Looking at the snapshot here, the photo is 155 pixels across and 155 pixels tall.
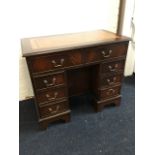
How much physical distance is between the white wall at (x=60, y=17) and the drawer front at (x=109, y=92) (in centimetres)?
75

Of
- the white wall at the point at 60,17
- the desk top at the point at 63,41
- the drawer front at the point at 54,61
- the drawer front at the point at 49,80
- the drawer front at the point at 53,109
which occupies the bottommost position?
the drawer front at the point at 53,109

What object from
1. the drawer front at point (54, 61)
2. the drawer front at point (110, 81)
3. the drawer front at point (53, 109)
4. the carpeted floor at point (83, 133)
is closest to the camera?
the drawer front at point (54, 61)

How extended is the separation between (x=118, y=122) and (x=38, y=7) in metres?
1.41

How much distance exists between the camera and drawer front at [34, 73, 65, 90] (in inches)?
54.7

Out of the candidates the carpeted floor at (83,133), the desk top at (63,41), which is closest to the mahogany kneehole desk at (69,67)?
the desk top at (63,41)

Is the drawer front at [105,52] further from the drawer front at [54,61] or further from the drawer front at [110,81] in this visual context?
the drawer front at [110,81]

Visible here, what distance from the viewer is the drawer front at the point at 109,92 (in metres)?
1.77

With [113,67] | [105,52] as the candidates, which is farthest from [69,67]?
[113,67]

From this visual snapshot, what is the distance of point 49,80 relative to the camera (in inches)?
56.2

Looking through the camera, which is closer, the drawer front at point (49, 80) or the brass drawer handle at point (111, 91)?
the drawer front at point (49, 80)
